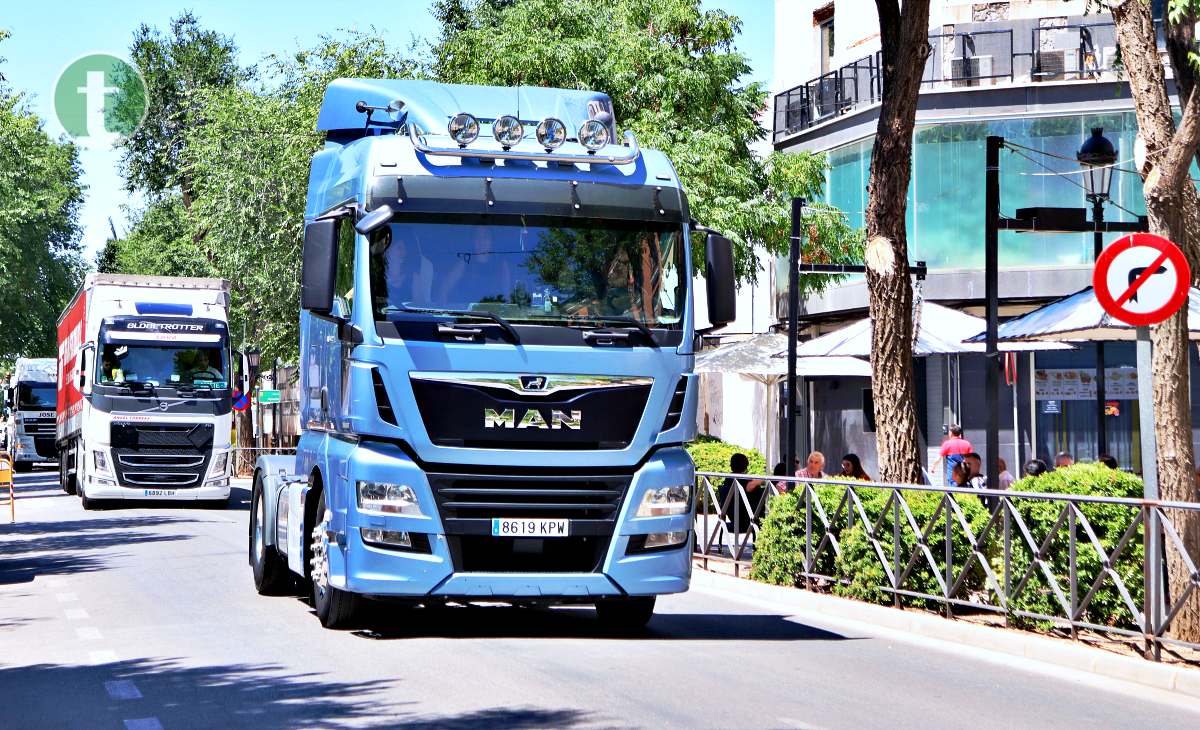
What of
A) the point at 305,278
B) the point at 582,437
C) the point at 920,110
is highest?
the point at 920,110

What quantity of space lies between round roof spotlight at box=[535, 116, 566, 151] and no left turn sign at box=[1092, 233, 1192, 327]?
3746 mm

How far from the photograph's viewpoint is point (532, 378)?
1116 centimetres

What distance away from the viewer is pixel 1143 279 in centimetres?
1050

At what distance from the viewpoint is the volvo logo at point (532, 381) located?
11.1 meters

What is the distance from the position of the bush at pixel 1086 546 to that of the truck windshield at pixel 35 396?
2151 inches

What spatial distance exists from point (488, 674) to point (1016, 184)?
23664 mm

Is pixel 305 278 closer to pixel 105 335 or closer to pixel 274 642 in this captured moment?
pixel 274 642

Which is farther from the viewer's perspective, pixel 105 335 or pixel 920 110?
pixel 920 110

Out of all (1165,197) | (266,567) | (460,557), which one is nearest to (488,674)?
(460,557)

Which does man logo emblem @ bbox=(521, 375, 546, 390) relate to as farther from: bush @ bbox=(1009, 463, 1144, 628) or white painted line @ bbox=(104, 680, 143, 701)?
bush @ bbox=(1009, 463, 1144, 628)

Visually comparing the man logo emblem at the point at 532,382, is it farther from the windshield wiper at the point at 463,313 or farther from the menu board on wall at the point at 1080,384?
the menu board on wall at the point at 1080,384

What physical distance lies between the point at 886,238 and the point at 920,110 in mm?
18150

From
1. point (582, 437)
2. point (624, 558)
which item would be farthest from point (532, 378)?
point (624, 558)

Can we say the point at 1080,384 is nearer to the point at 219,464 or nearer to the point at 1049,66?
the point at 1049,66
